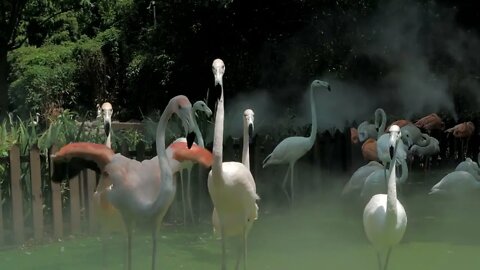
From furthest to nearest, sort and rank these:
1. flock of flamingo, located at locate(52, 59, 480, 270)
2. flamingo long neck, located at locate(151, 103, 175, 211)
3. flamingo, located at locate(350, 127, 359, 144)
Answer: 1. flamingo, located at locate(350, 127, 359, 144)
2. flock of flamingo, located at locate(52, 59, 480, 270)
3. flamingo long neck, located at locate(151, 103, 175, 211)

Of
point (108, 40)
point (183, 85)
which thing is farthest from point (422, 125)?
point (108, 40)

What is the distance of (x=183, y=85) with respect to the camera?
1550 centimetres

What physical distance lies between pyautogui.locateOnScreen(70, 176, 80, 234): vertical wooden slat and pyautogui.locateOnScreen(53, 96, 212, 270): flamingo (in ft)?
8.50

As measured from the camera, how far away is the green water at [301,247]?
640cm

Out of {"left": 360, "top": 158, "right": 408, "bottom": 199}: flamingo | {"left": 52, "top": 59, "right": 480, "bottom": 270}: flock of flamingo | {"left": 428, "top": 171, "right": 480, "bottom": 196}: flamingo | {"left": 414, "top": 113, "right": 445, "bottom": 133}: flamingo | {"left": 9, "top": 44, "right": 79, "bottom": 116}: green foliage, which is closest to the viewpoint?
{"left": 52, "top": 59, "right": 480, "bottom": 270}: flock of flamingo

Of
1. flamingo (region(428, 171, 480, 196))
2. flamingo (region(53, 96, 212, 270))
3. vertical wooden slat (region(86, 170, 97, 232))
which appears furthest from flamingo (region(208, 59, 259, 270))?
flamingo (region(428, 171, 480, 196))

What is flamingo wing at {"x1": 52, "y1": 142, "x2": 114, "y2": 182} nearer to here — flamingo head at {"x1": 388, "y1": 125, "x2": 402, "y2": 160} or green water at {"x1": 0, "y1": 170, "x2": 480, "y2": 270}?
green water at {"x1": 0, "y1": 170, "x2": 480, "y2": 270}

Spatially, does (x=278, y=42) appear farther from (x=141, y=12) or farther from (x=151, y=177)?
(x=151, y=177)

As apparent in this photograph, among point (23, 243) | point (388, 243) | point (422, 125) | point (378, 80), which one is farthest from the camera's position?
point (378, 80)

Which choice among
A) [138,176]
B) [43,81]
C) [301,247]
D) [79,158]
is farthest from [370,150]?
[43,81]

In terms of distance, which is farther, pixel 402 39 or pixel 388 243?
pixel 402 39

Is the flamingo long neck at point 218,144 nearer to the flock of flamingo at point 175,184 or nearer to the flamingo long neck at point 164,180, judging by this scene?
the flock of flamingo at point 175,184

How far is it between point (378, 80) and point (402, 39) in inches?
48.0

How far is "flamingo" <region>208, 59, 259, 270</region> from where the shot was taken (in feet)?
16.7
